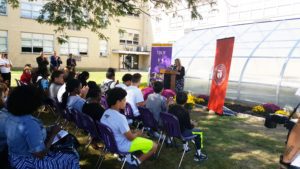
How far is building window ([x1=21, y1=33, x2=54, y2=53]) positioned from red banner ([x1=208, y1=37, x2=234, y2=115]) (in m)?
25.0

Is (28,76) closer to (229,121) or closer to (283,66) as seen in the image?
(229,121)

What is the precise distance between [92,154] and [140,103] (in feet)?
4.91

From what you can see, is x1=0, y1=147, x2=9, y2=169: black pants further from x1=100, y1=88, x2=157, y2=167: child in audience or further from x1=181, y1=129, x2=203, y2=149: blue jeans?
x1=181, y1=129, x2=203, y2=149: blue jeans

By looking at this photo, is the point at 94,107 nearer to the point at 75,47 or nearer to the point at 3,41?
the point at 3,41

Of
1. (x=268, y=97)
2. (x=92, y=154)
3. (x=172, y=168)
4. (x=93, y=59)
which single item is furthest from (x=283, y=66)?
(x=93, y=59)

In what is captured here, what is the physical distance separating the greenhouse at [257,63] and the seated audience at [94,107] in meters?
7.31

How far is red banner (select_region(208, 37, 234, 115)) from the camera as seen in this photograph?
871 centimetres

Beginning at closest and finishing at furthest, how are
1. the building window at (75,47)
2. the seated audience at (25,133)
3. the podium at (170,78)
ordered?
1. the seated audience at (25,133)
2. the podium at (170,78)
3. the building window at (75,47)

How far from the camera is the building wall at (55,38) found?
28.0 meters

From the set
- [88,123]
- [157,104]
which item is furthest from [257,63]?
[88,123]

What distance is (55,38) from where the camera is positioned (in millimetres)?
30188

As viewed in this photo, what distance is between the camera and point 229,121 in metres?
8.15

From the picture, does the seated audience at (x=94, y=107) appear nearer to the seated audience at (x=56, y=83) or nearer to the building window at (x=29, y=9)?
the seated audience at (x=56, y=83)

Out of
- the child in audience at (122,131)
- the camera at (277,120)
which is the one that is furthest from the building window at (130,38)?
the camera at (277,120)
